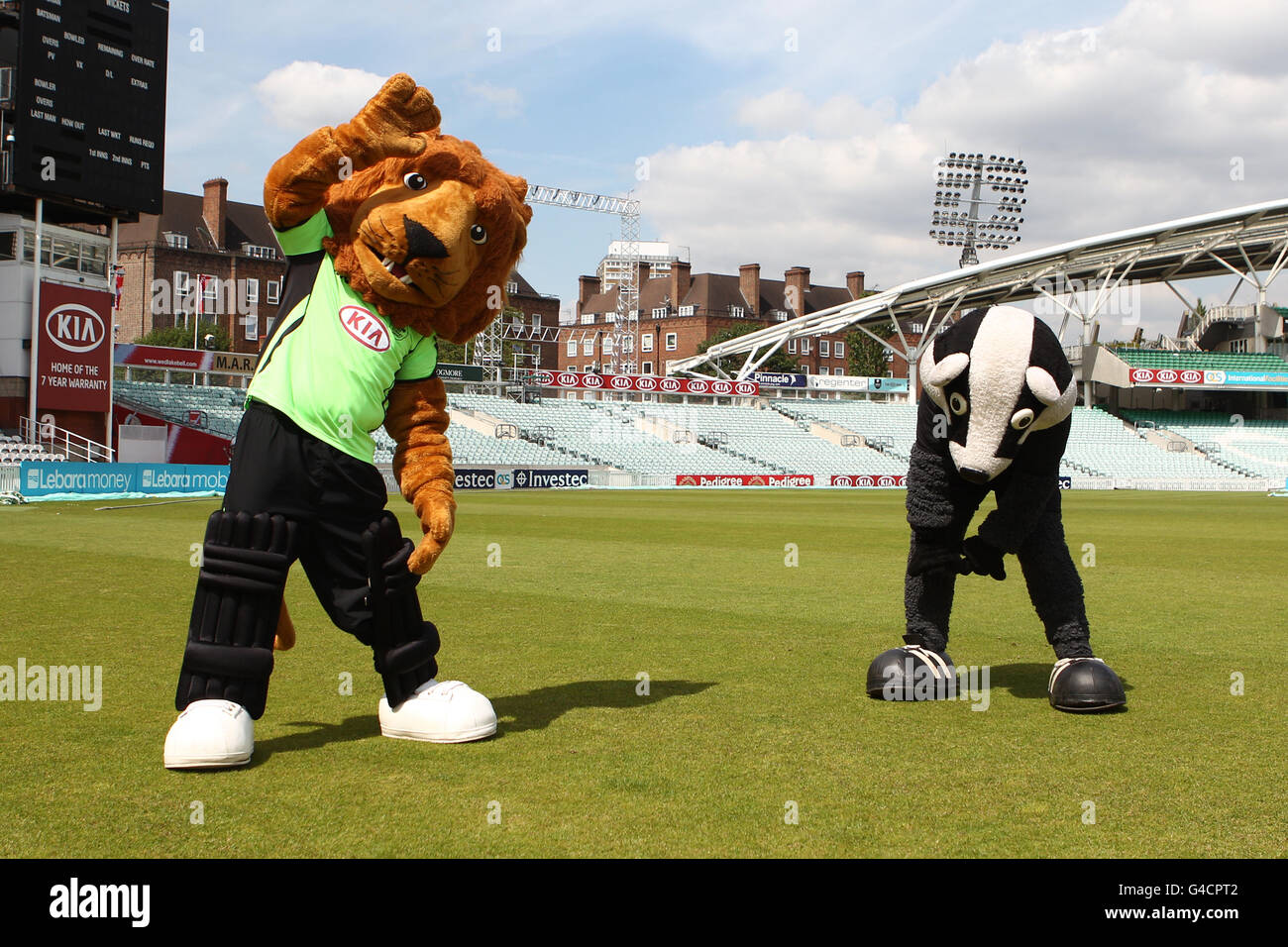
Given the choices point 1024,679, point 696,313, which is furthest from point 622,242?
point 1024,679

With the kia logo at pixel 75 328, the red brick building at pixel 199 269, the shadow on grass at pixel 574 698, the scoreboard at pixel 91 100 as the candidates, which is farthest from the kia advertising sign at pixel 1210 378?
the shadow on grass at pixel 574 698

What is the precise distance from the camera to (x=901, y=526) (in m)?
20.9

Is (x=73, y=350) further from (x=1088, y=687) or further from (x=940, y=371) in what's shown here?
(x=1088, y=687)

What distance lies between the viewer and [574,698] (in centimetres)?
563

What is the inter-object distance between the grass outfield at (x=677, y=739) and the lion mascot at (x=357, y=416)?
16.1 inches

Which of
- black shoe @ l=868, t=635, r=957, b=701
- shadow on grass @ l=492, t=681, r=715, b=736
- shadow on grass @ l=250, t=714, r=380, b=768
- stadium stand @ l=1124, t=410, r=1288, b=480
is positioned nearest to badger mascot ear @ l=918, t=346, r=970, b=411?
black shoe @ l=868, t=635, r=957, b=701

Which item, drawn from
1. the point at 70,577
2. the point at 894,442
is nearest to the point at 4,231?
the point at 70,577

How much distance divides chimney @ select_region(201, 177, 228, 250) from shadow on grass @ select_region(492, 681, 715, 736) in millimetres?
74171

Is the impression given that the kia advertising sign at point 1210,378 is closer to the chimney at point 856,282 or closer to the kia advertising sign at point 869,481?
the kia advertising sign at point 869,481

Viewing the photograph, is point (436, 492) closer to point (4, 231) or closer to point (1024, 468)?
point (1024, 468)

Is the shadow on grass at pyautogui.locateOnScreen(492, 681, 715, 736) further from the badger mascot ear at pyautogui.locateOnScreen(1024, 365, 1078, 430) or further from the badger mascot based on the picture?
the badger mascot ear at pyautogui.locateOnScreen(1024, 365, 1078, 430)

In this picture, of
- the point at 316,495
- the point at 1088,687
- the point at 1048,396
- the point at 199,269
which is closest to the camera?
the point at 316,495

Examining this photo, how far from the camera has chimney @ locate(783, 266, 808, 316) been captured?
9506cm

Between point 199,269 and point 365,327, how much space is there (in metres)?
73.0
